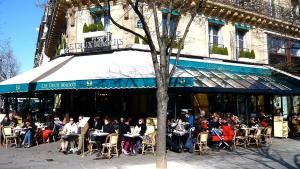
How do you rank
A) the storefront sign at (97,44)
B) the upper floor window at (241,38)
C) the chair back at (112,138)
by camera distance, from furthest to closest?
1. the upper floor window at (241,38)
2. the storefront sign at (97,44)
3. the chair back at (112,138)

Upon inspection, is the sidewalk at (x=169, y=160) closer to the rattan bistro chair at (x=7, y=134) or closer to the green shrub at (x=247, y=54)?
the rattan bistro chair at (x=7, y=134)

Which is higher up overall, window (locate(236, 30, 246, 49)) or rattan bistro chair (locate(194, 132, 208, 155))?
window (locate(236, 30, 246, 49))

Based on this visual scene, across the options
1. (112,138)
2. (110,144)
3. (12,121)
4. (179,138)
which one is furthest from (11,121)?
(179,138)

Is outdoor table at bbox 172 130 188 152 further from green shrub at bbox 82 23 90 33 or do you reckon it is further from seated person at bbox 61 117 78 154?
green shrub at bbox 82 23 90 33

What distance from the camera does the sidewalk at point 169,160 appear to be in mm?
10852

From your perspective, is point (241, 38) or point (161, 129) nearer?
point (161, 129)

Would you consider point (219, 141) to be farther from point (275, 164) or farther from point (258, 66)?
point (258, 66)

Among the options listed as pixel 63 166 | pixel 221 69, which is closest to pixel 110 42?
pixel 221 69

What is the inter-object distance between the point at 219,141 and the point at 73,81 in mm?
6323

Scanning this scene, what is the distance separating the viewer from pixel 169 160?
11.9 m

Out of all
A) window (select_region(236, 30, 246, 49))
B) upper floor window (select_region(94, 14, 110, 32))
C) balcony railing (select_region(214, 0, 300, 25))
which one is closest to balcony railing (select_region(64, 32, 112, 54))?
upper floor window (select_region(94, 14, 110, 32))

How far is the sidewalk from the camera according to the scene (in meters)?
10.9

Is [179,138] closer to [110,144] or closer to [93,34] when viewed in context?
[110,144]

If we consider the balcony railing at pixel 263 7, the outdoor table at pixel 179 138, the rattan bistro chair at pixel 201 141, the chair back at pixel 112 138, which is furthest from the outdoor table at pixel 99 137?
the balcony railing at pixel 263 7
